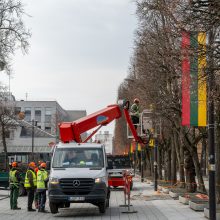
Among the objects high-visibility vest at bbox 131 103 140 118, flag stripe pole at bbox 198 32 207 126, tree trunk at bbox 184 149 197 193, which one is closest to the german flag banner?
flag stripe pole at bbox 198 32 207 126

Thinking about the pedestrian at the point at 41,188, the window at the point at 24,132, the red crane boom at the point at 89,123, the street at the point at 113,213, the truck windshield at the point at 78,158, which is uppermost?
the window at the point at 24,132

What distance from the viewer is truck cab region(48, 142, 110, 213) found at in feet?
61.1

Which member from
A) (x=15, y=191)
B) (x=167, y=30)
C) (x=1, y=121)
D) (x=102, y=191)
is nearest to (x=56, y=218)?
(x=102, y=191)

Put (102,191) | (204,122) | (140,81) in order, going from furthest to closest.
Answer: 1. (140,81)
2. (102,191)
3. (204,122)

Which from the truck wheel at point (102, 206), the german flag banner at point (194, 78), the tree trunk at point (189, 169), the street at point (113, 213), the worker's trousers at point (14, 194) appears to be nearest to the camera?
the german flag banner at point (194, 78)

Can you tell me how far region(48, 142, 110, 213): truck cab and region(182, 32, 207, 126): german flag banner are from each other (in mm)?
3483

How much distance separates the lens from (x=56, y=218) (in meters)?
18.3

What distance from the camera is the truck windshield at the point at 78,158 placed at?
19.7 meters

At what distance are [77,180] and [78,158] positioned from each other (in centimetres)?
131

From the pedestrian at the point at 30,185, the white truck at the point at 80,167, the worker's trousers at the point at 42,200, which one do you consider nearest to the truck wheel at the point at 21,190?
the pedestrian at the point at 30,185

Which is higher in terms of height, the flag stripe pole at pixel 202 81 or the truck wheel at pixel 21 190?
the flag stripe pole at pixel 202 81

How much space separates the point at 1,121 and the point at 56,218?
35372 millimetres

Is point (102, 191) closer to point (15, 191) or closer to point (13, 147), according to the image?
point (15, 191)

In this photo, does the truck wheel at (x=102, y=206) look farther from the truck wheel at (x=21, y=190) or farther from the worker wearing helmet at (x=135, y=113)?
the truck wheel at (x=21, y=190)
